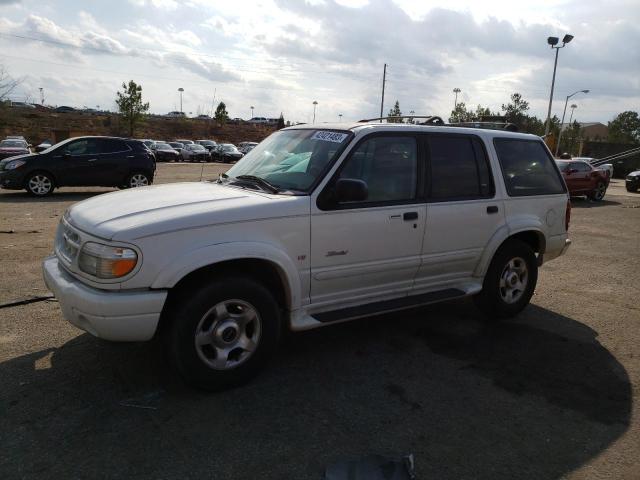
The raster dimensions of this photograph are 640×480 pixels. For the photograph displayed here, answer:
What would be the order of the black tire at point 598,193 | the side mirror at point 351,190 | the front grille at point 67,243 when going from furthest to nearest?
1. the black tire at point 598,193
2. the side mirror at point 351,190
3. the front grille at point 67,243

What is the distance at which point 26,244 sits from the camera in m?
7.60

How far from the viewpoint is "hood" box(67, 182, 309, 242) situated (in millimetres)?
3207

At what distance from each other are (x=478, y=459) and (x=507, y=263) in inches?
102

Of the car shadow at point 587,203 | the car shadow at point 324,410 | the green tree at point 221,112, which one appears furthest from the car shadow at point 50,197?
the green tree at point 221,112

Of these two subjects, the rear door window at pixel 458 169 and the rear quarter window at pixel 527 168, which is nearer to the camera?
the rear door window at pixel 458 169

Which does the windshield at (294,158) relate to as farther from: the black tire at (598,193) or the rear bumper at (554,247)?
the black tire at (598,193)

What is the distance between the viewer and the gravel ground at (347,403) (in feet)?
9.23

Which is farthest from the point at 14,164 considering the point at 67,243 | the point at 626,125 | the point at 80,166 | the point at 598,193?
the point at 626,125

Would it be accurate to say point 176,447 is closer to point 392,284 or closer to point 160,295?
point 160,295

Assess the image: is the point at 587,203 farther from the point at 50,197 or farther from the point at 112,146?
the point at 50,197

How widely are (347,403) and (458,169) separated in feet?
7.81

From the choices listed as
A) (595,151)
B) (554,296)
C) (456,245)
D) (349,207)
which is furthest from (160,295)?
(595,151)

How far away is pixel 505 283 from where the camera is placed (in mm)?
5141

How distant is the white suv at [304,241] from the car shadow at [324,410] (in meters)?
0.39
